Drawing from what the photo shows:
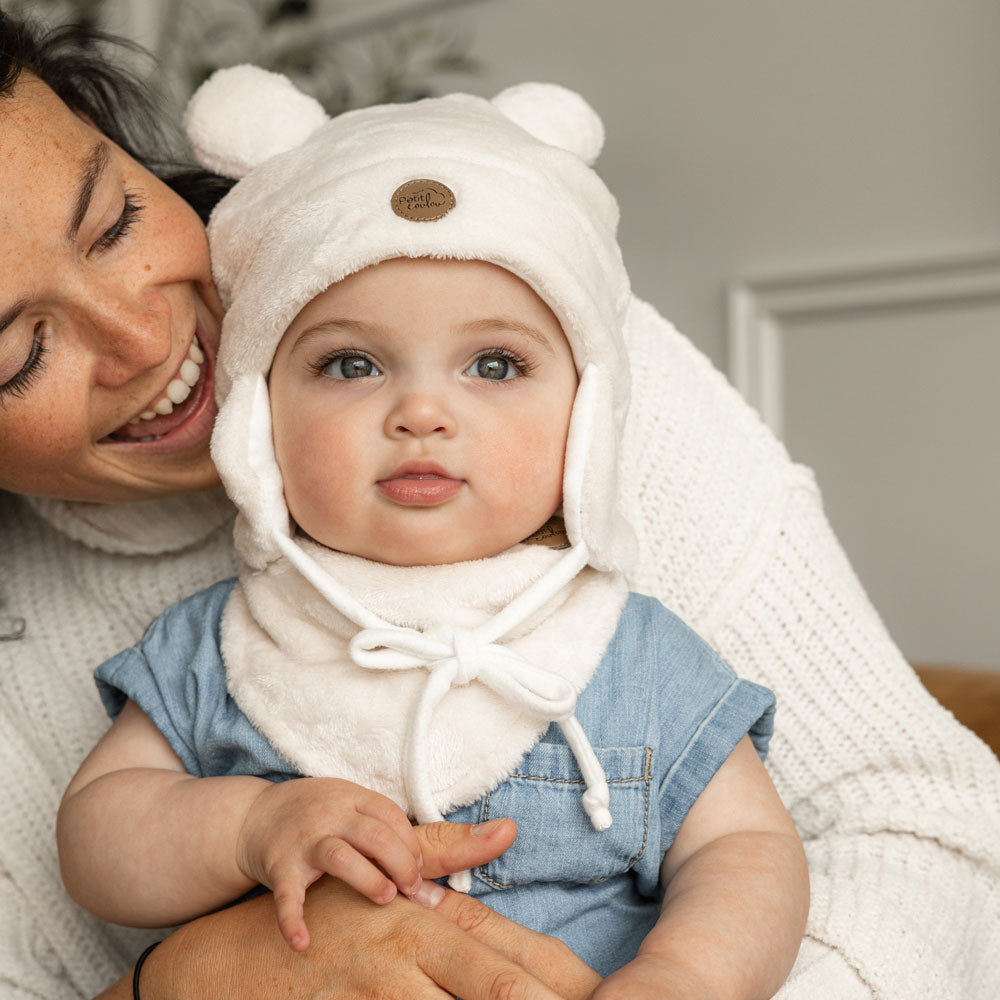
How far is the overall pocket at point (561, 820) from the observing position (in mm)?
917

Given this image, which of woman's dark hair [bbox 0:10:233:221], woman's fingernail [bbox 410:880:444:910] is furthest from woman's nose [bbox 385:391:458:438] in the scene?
woman's dark hair [bbox 0:10:233:221]

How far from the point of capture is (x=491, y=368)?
95 centimetres

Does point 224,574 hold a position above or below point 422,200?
below

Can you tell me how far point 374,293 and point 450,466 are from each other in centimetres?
16

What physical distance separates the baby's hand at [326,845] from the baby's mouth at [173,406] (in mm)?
438

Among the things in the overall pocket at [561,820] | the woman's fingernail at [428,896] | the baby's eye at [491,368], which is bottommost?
the woman's fingernail at [428,896]

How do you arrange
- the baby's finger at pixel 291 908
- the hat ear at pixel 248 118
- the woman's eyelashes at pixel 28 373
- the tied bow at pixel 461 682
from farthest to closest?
the hat ear at pixel 248 118 < the woman's eyelashes at pixel 28 373 < the tied bow at pixel 461 682 < the baby's finger at pixel 291 908

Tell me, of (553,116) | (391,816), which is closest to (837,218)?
(553,116)

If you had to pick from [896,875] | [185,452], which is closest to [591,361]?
[185,452]

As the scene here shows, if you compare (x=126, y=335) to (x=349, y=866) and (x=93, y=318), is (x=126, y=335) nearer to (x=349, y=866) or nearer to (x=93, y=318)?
(x=93, y=318)

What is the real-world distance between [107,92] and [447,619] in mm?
833

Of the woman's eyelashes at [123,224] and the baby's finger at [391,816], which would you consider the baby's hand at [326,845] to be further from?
the woman's eyelashes at [123,224]

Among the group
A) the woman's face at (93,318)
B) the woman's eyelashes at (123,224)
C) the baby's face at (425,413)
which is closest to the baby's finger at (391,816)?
the baby's face at (425,413)

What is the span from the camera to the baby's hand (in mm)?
789
